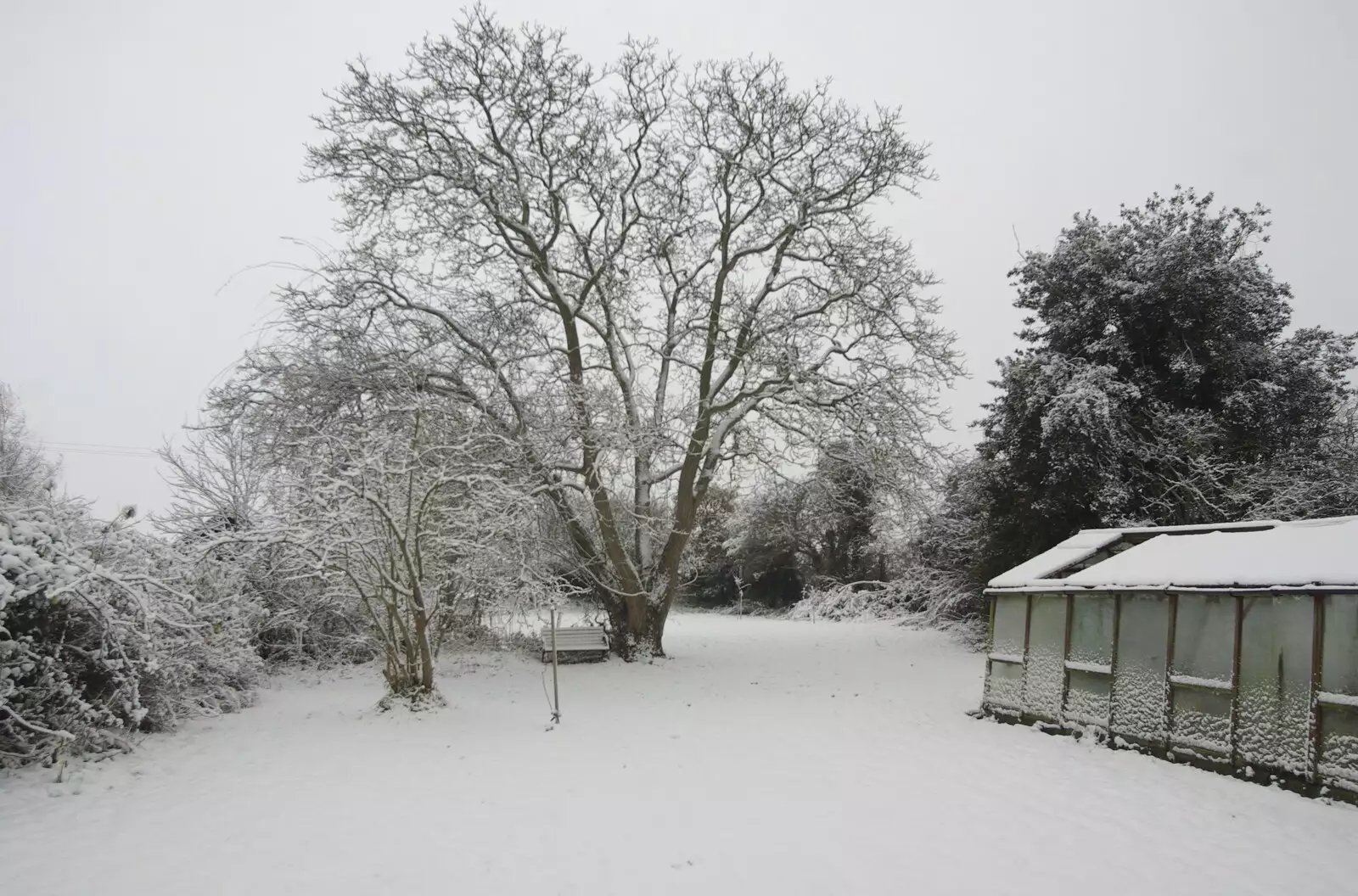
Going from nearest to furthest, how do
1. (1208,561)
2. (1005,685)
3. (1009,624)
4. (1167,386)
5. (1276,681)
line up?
(1276,681)
(1208,561)
(1005,685)
(1009,624)
(1167,386)

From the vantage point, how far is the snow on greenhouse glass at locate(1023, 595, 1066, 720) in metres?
7.47

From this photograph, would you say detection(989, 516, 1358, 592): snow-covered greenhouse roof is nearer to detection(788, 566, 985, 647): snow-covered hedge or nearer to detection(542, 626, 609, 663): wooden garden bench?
detection(542, 626, 609, 663): wooden garden bench

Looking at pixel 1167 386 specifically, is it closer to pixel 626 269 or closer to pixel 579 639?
pixel 626 269

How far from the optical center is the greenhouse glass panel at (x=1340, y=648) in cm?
516

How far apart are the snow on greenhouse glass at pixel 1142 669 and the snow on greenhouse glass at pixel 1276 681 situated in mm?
679

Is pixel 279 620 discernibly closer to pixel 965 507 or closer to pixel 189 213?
pixel 189 213

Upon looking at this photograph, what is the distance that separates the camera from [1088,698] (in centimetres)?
715

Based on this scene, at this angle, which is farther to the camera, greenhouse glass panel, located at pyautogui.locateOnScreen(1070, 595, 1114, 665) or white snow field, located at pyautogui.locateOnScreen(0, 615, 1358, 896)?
greenhouse glass panel, located at pyautogui.locateOnScreen(1070, 595, 1114, 665)

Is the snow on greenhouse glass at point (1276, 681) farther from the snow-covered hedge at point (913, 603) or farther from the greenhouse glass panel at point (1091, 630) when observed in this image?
the snow-covered hedge at point (913, 603)

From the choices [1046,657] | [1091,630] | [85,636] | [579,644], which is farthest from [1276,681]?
[579,644]

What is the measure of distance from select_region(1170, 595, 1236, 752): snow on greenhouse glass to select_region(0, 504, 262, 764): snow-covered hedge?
27.3ft

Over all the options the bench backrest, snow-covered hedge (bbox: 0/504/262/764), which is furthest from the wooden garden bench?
snow-covered hedge (bbox: 0/504/262/764)

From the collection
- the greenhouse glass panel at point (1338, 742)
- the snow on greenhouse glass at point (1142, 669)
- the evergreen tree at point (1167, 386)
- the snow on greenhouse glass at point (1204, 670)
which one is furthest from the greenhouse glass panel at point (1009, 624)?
the evergreen tree at point (1167, 386)

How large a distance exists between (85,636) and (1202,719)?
29.9ft
